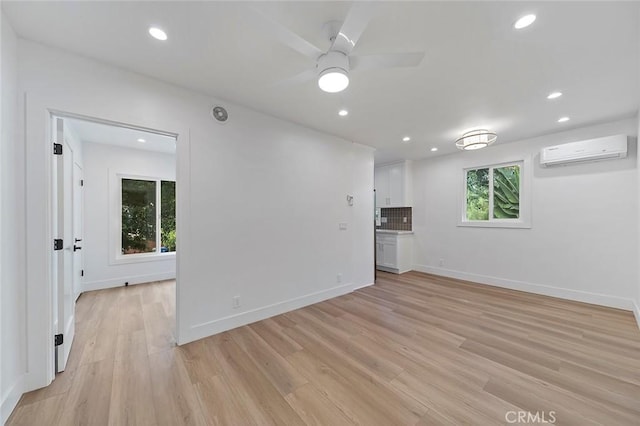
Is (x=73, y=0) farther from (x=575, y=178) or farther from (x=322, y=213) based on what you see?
(x=575, y=178)

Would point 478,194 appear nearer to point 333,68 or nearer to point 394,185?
point 394,185

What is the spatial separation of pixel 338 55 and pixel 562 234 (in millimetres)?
4523

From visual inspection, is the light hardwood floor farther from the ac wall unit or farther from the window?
the ac wall unit

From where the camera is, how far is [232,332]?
8.69ft

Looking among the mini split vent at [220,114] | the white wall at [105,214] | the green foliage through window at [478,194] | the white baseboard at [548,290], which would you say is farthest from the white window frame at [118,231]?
the green foliage through window at [478,194]

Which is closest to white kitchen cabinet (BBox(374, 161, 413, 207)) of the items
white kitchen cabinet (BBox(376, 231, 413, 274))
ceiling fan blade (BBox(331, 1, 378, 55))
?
white kitchen cabinet (BBox(376, 231, 413, 274))

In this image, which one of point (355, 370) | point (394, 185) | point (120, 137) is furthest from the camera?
point (394, 185)

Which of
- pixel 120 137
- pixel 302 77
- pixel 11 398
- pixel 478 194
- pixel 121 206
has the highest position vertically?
pixel 120 137

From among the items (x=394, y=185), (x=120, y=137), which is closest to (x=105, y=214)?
(x=120, y=137)

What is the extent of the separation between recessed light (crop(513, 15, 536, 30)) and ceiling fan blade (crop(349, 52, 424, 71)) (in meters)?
0.80

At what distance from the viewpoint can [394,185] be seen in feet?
18.9

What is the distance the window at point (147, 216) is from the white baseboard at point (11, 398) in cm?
325

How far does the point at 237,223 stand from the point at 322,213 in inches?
53.1

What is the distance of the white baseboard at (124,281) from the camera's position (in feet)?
13.3
